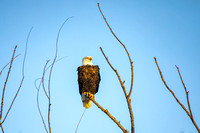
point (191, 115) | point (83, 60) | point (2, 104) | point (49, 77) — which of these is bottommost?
point (191, 115)

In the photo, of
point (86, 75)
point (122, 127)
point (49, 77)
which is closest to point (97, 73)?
point (86, 75)

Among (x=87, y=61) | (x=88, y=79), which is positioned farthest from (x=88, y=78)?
(x=87, y=61)

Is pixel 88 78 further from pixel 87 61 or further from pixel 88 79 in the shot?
pixel 87 61

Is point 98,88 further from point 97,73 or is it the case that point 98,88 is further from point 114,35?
point 114,35

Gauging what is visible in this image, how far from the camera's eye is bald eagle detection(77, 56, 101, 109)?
723 centimetres

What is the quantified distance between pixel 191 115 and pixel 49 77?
1388 mm

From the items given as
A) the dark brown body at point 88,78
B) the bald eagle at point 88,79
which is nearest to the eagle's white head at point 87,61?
the bald eagle at point 88,79

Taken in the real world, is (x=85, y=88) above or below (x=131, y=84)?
above

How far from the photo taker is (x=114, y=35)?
2.28 metres

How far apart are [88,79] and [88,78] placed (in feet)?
0.09

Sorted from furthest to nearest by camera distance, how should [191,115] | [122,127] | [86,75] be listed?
[86,75]
[122,127]
[191,115]

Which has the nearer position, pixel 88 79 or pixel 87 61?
pixel 88 79

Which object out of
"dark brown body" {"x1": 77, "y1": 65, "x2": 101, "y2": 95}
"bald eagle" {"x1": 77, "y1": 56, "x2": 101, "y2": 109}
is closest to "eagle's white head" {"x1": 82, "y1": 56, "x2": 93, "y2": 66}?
"bald eagle" {"x1": 77, "y1": 56, "x2": 101, "y2": 109}

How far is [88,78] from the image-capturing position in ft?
23.7
